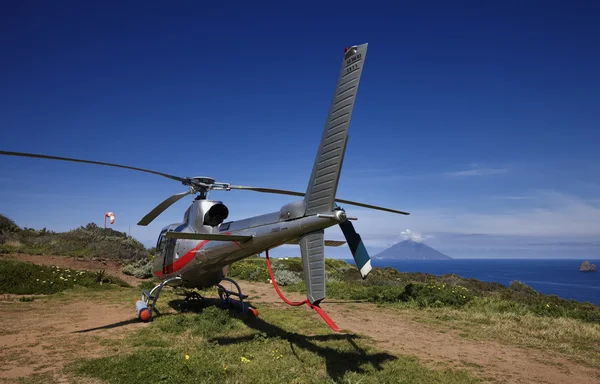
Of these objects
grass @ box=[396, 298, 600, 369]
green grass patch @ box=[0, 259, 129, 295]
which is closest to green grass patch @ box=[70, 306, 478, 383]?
grass @ box=[396, 298, 600, 369]

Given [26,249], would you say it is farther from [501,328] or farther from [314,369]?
[501,328]

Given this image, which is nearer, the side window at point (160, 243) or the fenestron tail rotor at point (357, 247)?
the fenestron tail rotor at point (357, 247)

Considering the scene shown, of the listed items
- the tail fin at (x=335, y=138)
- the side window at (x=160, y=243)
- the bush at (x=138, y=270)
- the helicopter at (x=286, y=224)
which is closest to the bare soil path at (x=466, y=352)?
the helicopter at (x=286, y=224)

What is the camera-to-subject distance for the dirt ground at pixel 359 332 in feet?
25.8

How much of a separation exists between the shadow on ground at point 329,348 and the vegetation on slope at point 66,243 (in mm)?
23895

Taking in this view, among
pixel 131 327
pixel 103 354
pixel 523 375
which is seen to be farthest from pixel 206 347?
pixel 523 375

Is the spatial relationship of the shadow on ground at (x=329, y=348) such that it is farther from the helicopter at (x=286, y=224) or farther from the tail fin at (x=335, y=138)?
the tail fin at (x=335, y=138)

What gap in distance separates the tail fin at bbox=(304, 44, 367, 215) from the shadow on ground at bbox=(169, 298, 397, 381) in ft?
12.3

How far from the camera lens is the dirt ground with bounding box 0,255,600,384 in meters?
7.88

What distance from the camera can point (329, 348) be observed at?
30.8 feet

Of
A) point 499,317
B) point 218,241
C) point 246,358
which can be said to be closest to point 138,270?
point 218,241

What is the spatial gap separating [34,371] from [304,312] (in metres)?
9.72

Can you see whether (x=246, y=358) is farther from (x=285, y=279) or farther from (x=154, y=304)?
(x=285, y=279)

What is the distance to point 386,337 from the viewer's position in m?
10.9
